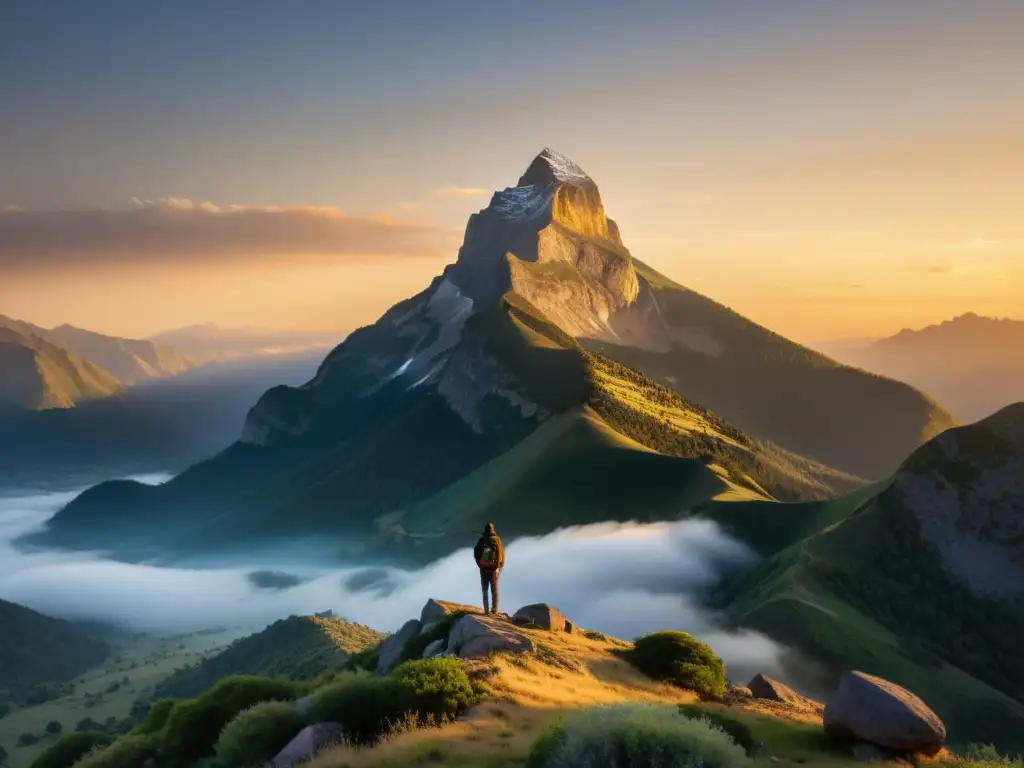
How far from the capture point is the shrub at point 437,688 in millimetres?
30547

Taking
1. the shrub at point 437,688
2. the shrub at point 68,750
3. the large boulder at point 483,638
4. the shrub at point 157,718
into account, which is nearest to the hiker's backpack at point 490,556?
the large boulder at point 483,638

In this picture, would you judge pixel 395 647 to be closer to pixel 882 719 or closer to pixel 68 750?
pixel 68 750

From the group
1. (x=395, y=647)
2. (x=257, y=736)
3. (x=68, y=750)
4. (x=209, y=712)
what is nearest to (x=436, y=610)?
(x=395, y=647)

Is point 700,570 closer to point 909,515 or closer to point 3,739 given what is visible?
point 909,515

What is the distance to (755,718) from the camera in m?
35.5

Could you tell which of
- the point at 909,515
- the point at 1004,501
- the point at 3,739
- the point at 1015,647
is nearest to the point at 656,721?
the point at 1015,647

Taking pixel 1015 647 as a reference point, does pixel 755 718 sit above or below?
above

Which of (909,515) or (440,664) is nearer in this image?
(440,664)

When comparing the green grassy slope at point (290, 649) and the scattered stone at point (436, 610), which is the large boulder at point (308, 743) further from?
the green grassy slope at point (290, 649)

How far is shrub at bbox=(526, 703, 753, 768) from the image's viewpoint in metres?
22.3

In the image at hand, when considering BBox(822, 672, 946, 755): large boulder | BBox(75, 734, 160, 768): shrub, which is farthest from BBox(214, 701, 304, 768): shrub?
BBox(822, 672, 946, 755): large boulder

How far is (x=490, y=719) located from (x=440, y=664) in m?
3.19

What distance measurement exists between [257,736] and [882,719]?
22379 mm

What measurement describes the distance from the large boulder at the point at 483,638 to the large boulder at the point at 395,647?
18.5 ft
